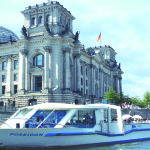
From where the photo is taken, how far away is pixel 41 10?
63844 mm

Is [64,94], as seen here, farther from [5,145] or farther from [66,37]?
[5,145]

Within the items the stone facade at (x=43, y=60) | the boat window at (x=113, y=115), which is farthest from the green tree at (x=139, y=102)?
the boat window at (x=113, y=115)

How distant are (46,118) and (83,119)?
3.64 meters

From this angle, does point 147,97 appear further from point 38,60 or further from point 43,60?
point 38,60

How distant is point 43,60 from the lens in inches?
2427

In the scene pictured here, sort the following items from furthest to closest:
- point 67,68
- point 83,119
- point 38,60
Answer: point 38,60 < point 67,68 < point 83,119

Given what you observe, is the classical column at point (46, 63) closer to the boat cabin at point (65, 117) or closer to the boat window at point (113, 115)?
the boat window at point (113, 115)

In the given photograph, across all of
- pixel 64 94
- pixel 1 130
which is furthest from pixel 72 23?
pixel 1 130

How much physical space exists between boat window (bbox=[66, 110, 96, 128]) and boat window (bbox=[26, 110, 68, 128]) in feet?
3.67

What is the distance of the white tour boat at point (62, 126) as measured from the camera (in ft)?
70.5

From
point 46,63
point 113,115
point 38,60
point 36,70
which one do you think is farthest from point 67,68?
point 113,115

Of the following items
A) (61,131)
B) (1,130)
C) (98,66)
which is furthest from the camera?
(98,66)

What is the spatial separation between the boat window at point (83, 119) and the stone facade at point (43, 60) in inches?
1279

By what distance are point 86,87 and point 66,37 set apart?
20.8 m
